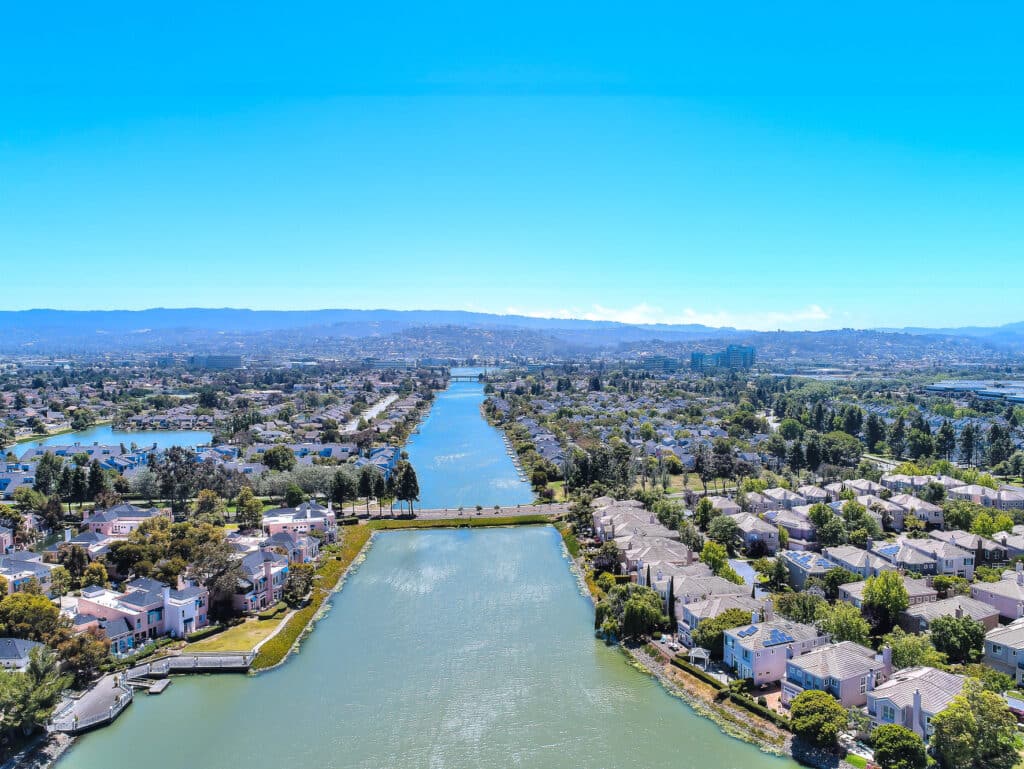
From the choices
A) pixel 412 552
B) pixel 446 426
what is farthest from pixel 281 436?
pixel 412 552

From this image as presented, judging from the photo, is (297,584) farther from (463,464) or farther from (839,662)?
(463,464)

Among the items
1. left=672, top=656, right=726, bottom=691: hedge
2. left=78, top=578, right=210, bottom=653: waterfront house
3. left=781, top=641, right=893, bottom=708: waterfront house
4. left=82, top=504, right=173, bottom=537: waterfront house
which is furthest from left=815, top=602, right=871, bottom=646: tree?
left=82, top=504, right=173, bottom=537: waterfront house

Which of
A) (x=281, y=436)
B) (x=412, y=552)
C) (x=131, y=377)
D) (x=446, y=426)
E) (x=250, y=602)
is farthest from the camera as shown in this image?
(x=131, y=377)

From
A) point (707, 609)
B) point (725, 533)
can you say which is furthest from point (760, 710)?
point (725, 533)

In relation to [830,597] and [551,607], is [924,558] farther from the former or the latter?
[551,607]

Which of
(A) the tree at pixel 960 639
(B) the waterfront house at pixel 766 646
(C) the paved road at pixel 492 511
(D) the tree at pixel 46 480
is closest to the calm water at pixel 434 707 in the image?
(B) the waterfront house at pixel 766 646
